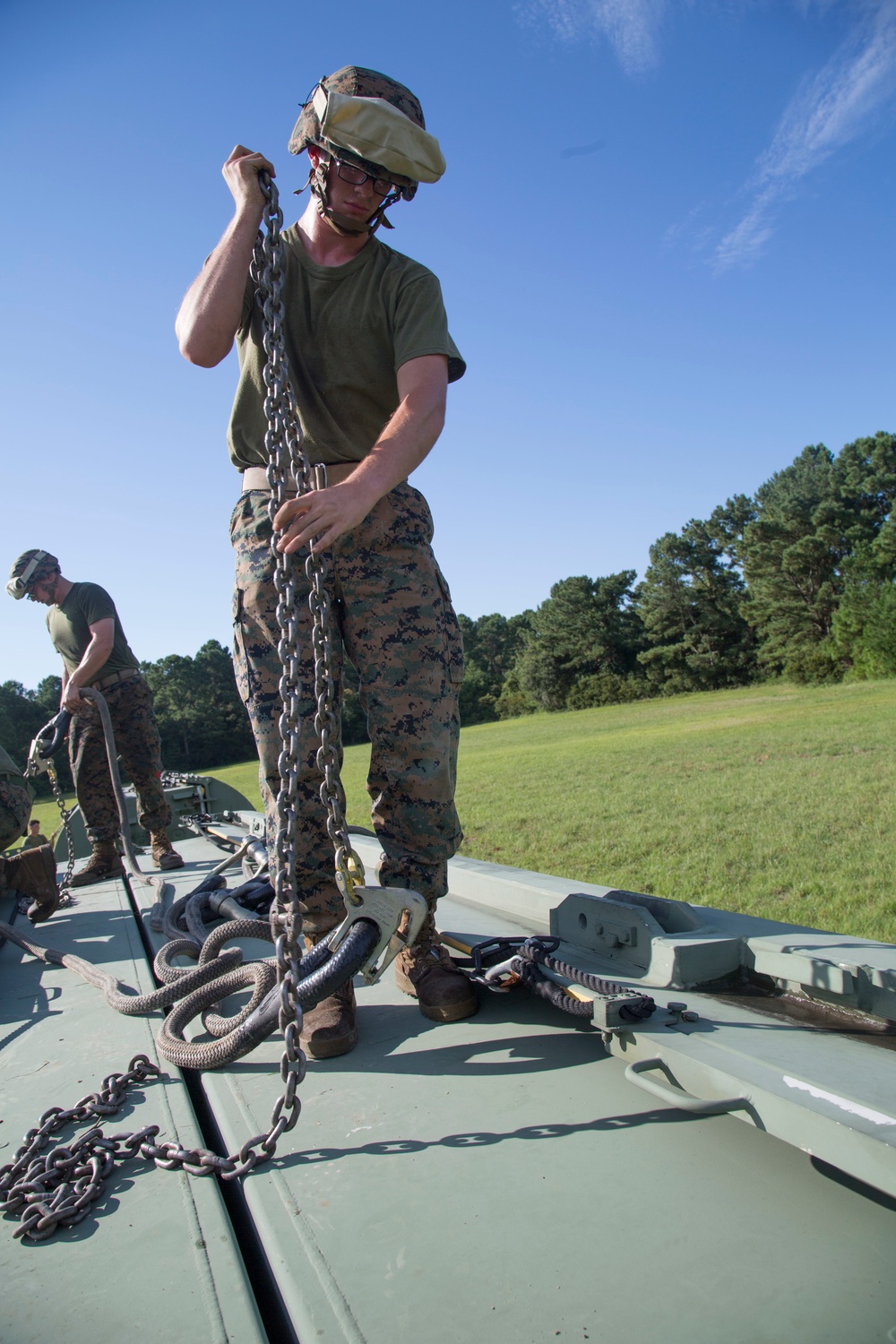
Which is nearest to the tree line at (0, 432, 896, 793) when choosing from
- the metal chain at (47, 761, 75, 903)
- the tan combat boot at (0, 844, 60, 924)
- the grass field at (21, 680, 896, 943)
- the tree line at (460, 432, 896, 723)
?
the tree line at (460, 432, 896, 723)

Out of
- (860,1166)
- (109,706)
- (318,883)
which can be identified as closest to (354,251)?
(318,883)

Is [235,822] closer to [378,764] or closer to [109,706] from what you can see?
[109,706]

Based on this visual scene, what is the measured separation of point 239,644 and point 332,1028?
0.87 metres

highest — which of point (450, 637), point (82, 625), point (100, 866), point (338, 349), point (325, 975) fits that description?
point (338, 349)

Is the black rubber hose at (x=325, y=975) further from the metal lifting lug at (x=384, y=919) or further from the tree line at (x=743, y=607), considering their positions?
the tree line at (x=743, y=607)

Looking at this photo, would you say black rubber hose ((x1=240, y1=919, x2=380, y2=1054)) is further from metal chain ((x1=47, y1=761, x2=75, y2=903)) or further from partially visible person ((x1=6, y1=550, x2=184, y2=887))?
partially visible person ((x1=6, y1=550, x2=184, y2=887))

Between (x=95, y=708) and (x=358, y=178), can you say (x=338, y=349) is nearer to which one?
(x=358, y=178)

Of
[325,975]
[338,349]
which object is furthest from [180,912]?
[338,349]

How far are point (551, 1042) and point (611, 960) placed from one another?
316 millimetres

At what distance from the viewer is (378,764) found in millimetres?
1899

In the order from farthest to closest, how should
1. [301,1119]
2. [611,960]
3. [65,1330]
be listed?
[611,960] → [301,1119] → [65,1330]

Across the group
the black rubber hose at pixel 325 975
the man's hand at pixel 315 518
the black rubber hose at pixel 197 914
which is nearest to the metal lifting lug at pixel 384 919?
the black rubber hose at pixel 325 975

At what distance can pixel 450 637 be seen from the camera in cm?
196

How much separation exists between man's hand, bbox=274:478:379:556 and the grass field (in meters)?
2.75
